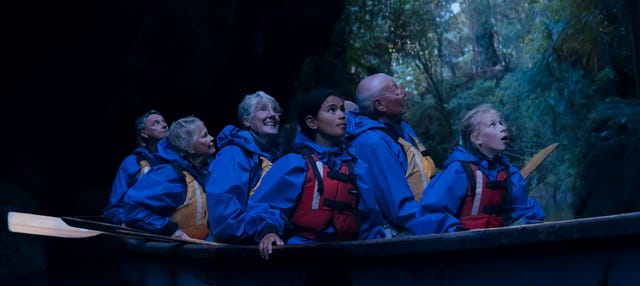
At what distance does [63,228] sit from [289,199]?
6.75ft

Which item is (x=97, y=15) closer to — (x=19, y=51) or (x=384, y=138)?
(x=19, y=51)

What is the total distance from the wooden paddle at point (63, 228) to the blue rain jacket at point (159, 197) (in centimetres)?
40

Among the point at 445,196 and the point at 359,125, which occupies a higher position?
the point at 359,125

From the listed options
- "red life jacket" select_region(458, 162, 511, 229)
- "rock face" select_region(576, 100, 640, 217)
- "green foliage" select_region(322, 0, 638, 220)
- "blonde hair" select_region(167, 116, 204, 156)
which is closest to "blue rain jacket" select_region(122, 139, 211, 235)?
"blonde hair" select_region(167, 116, 204, 156)

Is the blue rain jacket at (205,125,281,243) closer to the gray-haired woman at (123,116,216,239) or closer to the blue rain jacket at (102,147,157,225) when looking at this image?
the gray-haired woman at (123,116,216,239)

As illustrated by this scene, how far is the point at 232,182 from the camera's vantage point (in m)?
4.61

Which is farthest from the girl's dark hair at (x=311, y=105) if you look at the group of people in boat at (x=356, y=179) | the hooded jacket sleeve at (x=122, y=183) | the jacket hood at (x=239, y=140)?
the hooded jacket sleeve at (x=122, y=183)

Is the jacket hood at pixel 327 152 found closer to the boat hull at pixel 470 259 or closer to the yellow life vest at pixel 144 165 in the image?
the boat hull at pixel 470 259

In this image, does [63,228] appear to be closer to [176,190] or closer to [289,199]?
[176,190]

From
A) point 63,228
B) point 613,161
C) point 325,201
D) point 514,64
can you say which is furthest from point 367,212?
point 514,64

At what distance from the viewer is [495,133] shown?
176 inches

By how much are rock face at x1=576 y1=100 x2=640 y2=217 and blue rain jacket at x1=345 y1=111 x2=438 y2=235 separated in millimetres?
9150

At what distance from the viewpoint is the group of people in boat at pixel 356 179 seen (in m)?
4.17

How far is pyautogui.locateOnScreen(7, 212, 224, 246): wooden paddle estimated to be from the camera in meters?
5.00
